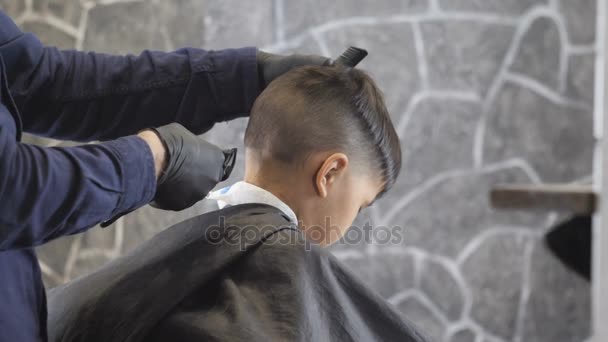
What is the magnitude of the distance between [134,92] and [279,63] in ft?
0.96

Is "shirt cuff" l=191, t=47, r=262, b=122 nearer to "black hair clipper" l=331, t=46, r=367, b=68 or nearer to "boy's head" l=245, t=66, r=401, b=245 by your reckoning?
"boy's head" l=245, t=66, r=401, b=245

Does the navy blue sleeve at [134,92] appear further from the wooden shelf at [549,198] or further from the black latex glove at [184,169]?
the wooden shelf at [549,198]

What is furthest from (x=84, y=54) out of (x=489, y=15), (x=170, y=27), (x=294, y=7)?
(x=489, y=15)

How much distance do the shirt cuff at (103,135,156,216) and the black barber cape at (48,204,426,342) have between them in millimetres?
216

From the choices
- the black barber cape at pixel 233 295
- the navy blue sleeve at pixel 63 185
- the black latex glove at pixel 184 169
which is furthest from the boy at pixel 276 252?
the navy blue sleeve at pixel 63 185

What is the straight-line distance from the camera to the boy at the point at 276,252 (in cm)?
114

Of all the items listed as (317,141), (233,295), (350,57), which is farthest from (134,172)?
(350,57)

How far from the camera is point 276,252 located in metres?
1.18

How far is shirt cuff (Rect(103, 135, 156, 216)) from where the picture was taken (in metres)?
0.99

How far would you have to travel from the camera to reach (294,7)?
3438mm

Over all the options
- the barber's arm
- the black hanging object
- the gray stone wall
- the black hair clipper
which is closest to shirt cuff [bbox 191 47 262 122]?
the black hair clipper

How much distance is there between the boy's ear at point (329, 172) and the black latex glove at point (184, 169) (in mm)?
229

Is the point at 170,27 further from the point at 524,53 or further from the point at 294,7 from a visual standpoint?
the point at 524,53

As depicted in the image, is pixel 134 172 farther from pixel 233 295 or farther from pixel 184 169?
pixel 233 295
